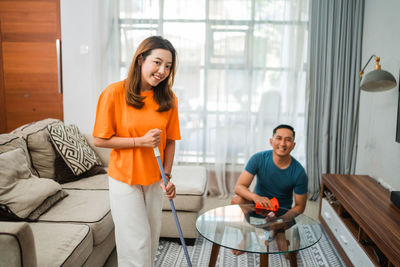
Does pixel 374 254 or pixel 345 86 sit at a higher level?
pixel 345 86

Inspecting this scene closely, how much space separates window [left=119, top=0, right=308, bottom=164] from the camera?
11.3 ft

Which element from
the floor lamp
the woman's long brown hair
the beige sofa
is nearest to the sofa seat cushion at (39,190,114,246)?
the beige sofa

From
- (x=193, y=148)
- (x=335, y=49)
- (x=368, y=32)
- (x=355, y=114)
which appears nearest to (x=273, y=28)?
(x=335, y=49)

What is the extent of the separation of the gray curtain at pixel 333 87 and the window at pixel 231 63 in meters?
0.13

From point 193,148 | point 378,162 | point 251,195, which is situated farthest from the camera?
point 193,148

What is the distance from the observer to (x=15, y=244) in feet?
3.83

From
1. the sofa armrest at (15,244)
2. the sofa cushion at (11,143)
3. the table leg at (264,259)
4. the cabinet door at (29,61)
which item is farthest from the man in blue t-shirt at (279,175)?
the cabinet door at (29,61)

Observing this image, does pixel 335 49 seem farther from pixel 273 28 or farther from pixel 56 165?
pixel 56 165

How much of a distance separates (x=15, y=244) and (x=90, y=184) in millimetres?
1417

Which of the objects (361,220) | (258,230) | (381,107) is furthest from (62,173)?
(381,107)

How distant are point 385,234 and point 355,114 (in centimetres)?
192

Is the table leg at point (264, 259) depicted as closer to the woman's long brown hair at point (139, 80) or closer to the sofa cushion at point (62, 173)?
the woman's long brown hair at point (139, 80)

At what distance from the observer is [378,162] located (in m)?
2.77

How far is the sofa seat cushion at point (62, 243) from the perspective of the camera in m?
1.50
